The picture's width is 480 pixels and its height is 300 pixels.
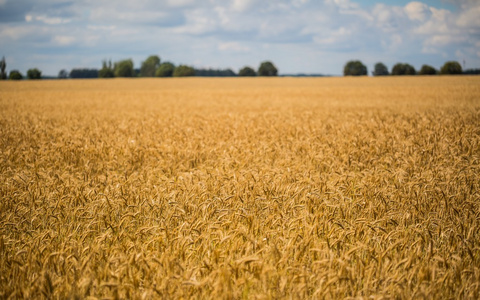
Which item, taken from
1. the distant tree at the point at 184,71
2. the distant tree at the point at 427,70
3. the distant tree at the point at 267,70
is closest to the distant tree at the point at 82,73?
the distant tree at the point at 184,71

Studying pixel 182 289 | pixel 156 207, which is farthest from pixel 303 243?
pixel 156 207

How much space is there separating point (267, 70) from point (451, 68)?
2010 inches

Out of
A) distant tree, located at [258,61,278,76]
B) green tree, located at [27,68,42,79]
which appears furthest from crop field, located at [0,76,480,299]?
green tree, located at [27,68,42,79]

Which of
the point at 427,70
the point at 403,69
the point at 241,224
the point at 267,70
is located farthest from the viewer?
the point at 267,70

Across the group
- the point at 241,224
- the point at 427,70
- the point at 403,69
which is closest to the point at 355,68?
the point at 403,69

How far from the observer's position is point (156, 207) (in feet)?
13.8

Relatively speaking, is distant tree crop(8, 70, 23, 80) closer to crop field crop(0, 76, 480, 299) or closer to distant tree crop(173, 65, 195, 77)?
distant tree crop(173, 65, 195, 77)

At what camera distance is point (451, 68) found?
9156 cm

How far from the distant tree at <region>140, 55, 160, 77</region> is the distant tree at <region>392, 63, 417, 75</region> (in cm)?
8766

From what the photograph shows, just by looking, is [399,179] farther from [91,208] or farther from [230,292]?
[91,208]

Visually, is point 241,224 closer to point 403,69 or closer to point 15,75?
point 403,69

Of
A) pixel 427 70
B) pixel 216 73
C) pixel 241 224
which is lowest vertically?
pixel 241 224

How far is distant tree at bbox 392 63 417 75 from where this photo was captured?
9600cm

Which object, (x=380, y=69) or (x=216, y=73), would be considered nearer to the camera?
(x=380, y=69)
